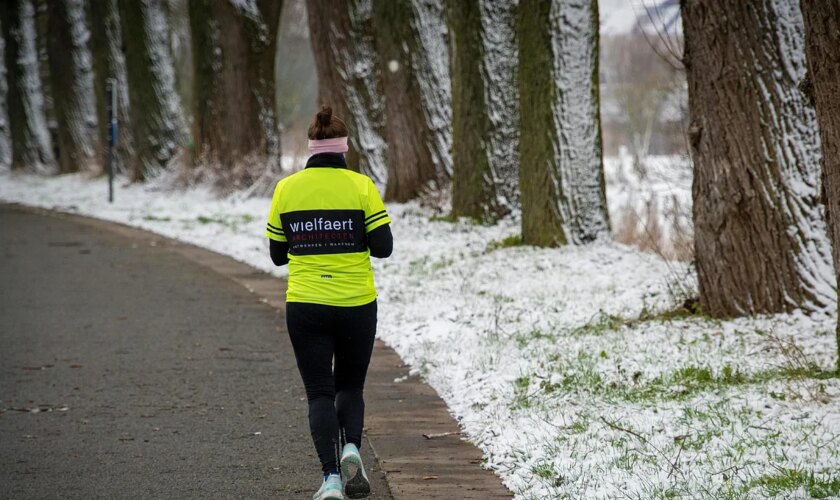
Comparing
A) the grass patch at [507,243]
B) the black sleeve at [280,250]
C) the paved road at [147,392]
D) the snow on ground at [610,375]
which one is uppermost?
the black sleeve at [280,250]

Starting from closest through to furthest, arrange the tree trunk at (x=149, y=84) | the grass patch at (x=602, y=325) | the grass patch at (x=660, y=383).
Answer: the grass patch at (x=660, y=383) → the grass patch at (x=602, y=325) → the tree trunk at (x=149, y=84)

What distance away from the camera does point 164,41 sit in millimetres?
28547

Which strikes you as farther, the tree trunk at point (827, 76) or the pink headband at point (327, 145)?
the tree trunk at point (827, 76)

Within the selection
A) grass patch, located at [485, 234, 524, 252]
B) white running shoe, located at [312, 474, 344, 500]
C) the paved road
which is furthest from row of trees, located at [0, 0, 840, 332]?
the paved road

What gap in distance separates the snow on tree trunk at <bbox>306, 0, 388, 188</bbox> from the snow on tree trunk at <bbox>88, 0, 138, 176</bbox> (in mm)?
13981

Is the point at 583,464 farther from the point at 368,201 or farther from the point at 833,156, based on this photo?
the point at 833,156

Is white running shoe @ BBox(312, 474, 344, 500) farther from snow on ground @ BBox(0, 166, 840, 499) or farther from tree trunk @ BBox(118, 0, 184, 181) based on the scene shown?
tree trunk @ BBox(118, 0, 184, 181)

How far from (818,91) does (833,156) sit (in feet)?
1.11

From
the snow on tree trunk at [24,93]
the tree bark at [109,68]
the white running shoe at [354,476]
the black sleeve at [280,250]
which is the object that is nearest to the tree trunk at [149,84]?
the tree bark at [109,68]

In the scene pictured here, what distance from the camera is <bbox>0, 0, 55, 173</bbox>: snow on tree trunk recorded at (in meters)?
39.4

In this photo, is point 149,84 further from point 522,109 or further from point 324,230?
point 324,230

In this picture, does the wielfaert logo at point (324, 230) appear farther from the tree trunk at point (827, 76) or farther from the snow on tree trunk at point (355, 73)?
the snow on tree trunk at point (355, 73)

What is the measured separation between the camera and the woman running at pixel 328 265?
4.71m

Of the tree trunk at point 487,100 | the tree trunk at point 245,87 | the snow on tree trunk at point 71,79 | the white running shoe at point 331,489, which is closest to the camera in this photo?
the white running shoe at point 331,489
